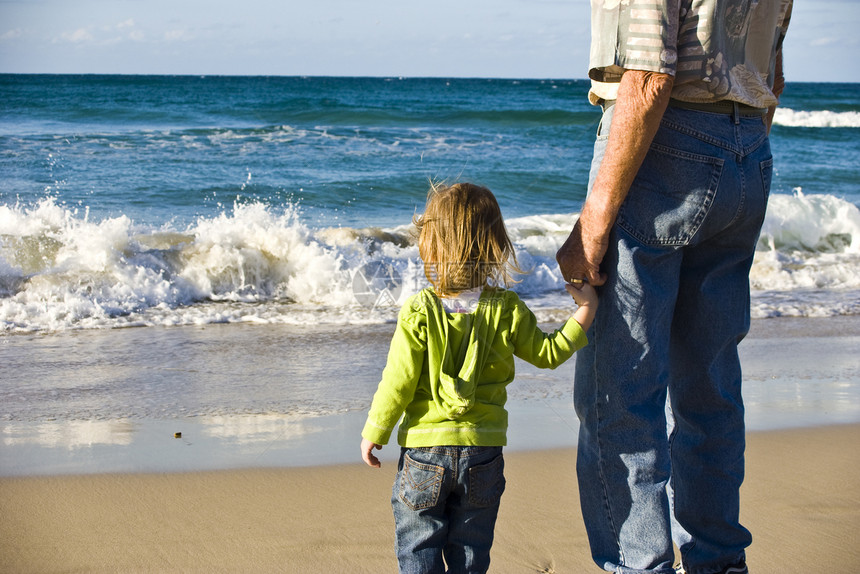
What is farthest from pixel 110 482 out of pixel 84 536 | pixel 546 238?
pixel 546 238

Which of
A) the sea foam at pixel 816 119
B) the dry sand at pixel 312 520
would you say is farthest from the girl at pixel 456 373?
the sea foam at pixel 816 119

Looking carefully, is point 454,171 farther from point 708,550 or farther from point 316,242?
point 708,550

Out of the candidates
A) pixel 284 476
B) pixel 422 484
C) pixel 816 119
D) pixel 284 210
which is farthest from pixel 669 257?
pixel 816 119

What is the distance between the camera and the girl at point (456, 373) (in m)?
1.78

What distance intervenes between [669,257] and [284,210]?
9.90 meters

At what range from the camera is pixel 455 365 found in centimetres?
179

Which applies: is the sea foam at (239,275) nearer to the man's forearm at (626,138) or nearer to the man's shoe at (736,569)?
the man's shoe at (736,569)

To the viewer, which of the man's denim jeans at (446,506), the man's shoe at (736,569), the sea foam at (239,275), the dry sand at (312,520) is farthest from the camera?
the sea foam at (239,275)

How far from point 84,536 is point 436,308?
1478mm

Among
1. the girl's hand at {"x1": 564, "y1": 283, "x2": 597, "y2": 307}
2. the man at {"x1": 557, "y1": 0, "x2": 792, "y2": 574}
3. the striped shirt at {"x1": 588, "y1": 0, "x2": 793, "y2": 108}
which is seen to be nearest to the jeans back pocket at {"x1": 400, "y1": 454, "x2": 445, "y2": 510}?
the man at {"x1": 557, "y1": 0, "x2": 792, "y2": 574}

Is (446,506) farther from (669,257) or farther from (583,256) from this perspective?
(669,257)

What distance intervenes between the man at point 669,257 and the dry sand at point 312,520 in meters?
0.60

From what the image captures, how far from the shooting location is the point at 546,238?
864 centimetres

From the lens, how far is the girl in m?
1.78
